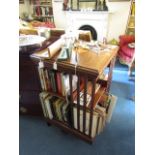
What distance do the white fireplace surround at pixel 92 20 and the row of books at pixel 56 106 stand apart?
252 cm

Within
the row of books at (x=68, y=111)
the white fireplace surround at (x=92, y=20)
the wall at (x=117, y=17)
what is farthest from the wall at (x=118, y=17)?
the row of books at (x=68, y=111)

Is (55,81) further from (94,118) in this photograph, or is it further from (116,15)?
(116,15)

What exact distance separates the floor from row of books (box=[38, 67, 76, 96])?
54 centimetres

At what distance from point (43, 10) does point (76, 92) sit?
3723 millimetres

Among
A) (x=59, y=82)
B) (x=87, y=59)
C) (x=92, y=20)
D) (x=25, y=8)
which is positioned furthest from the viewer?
(x=25, y=8)

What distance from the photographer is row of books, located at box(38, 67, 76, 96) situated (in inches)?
50.8

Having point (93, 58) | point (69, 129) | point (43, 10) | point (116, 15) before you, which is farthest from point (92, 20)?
point (69, 129)

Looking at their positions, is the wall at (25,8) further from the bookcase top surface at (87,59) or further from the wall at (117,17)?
the bookcase top surface at (87,59)

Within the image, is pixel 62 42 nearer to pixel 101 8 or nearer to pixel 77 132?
pixel 77 132

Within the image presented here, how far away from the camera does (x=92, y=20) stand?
3.83m

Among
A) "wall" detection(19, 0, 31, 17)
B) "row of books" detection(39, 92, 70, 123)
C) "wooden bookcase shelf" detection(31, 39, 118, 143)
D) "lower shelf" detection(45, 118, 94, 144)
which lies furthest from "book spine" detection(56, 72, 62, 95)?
"wall" detection(19, 0, 31, 17)

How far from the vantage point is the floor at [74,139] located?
146 centimetres
